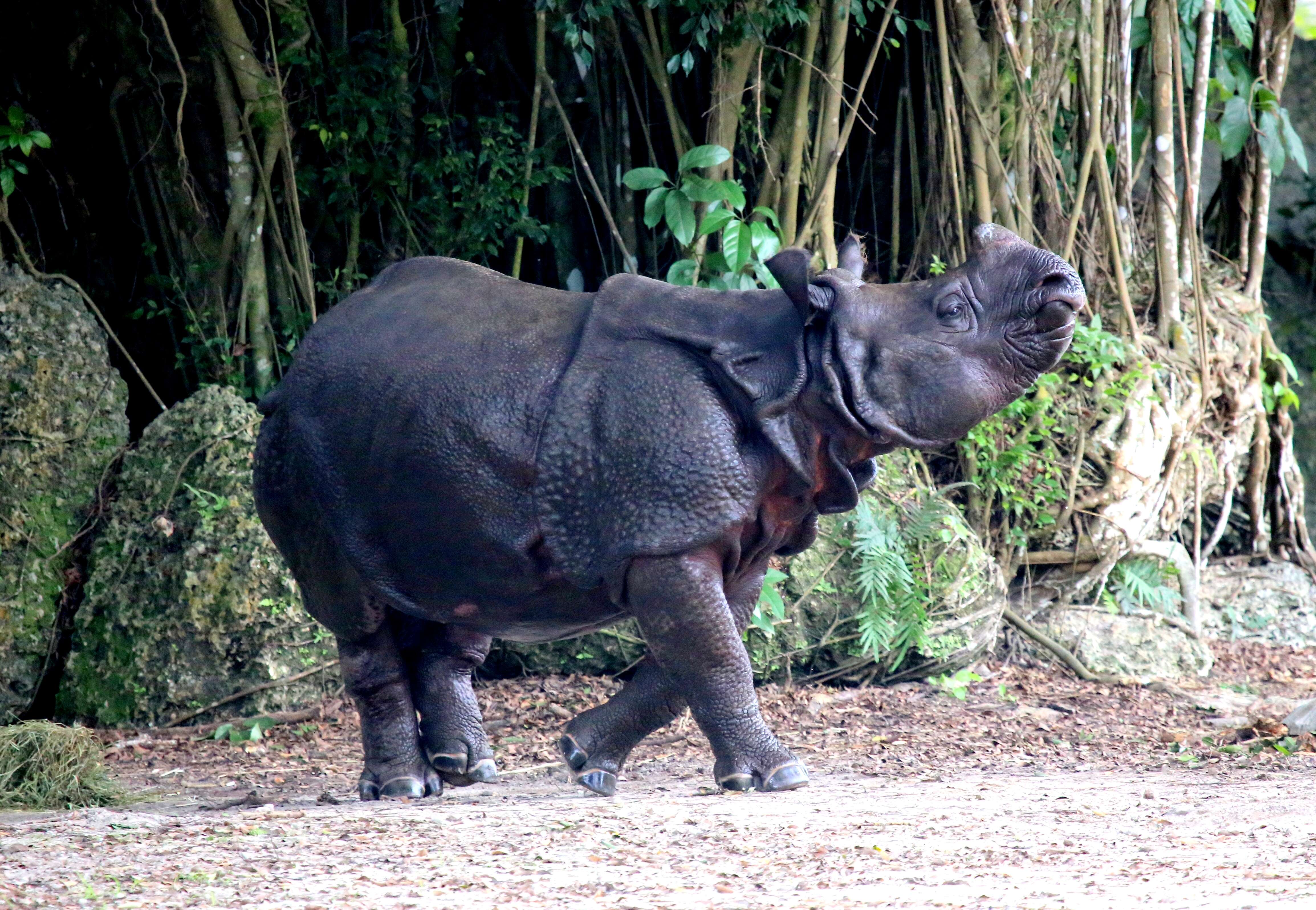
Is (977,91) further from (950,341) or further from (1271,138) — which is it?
(950,341)

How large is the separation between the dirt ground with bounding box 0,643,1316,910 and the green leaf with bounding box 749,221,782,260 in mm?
1760

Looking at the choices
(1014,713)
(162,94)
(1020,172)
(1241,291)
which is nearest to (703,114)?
(1020,172)

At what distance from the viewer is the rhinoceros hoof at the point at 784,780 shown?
13.0ft

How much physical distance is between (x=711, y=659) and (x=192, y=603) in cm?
271

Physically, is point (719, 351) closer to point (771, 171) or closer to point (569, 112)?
point (771, 171)

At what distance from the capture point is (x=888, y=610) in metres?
6.00

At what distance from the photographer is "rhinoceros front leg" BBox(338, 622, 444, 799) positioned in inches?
173

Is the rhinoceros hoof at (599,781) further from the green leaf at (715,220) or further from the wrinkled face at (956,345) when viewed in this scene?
the green leaf at (715,220)

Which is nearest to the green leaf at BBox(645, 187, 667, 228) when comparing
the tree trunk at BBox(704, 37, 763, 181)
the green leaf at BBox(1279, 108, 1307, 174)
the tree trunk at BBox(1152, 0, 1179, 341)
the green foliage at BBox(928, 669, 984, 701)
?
the tree trunk at BBox(704, 37, 763, 181)

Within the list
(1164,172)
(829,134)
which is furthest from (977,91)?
(1164,172)

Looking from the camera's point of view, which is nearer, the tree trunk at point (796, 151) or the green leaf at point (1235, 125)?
the tree trunk at point (796, 151)

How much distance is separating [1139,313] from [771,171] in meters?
2.26

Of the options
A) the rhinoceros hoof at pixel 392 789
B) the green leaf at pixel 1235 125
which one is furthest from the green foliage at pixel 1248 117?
the rhinoceros hoof at pixel 392 789

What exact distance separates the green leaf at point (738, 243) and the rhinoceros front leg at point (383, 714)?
86.4 inches
